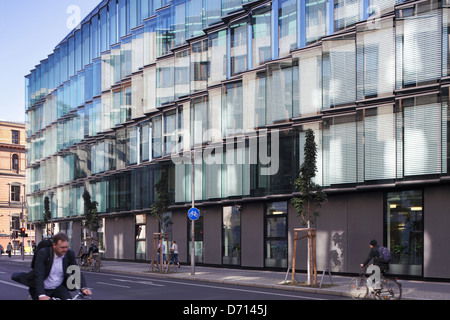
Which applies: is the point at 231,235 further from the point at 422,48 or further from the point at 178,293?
the point at 422,48

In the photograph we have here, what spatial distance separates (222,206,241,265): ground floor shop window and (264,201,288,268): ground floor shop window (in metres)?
2.89

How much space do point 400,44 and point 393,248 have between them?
8760 mm

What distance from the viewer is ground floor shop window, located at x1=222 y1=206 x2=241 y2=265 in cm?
3525

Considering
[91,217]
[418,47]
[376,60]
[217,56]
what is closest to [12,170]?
[91,217]

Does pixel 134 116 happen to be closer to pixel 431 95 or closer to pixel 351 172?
pixel 351 172

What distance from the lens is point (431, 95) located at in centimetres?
2367

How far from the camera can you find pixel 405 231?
983 inches

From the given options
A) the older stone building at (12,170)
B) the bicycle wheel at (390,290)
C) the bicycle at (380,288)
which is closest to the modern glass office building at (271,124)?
the bicycle at (380,288)

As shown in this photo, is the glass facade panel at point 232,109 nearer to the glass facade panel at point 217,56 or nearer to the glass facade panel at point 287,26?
the glass facade panel at point 217,56

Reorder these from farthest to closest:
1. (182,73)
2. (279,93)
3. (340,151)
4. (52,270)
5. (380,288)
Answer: (182,73)
(279,93)
(340,151)
(380,288)
(52,270)

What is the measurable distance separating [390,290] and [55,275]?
11.8m

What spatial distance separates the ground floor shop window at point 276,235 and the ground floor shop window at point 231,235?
289 centimetres

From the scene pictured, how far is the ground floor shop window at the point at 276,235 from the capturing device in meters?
31.5

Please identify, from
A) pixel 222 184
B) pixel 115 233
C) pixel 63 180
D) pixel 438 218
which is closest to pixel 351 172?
pixel 438 218
